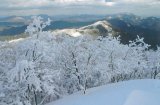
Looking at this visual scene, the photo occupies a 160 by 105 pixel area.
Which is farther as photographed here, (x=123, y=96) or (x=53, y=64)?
(x=53, y=64)

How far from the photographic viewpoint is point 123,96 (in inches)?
1508

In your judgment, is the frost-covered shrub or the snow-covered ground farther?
the snow-covered ground

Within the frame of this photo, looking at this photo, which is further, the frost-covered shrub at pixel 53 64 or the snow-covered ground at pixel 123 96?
the snow-covered ground at pixel 123 96

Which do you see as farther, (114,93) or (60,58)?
(60,58)

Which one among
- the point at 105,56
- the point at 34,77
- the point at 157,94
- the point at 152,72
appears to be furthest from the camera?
the point at 152,72

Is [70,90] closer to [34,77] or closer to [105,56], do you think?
[105,56]

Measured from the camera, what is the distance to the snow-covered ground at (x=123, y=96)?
1463 inches

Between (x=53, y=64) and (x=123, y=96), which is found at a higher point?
(x=53, y=64)

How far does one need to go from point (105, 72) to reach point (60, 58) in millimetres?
7988

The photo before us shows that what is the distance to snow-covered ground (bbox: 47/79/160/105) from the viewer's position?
122ft

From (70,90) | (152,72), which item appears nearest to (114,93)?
(70,90)

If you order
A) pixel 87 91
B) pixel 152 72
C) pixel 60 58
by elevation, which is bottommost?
pixel 152 72

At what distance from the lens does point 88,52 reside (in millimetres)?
48281

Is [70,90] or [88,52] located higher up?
[88,52]
